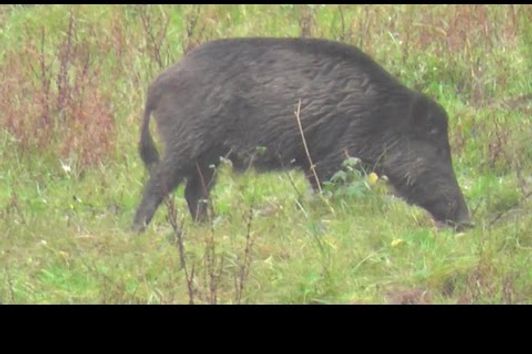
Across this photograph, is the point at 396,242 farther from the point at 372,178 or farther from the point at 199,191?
the point at 199,191

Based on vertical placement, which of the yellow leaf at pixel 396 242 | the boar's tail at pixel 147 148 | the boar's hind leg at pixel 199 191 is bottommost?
the boar's hind leg at pixel 199 191

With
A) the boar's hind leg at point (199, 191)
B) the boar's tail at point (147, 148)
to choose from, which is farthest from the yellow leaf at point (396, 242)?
the boar's tail at point (147, 148)

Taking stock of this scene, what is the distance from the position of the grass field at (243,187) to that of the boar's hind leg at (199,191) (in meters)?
0.11

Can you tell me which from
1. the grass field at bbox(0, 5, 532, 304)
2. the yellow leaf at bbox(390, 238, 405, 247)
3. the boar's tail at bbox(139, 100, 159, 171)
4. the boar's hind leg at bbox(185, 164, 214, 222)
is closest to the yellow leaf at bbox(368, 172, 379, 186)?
the grass field at bbox(0, 5, 532, 304)

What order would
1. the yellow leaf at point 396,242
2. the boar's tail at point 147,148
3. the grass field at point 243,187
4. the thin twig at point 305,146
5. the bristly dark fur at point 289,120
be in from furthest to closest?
the boar's tail at point 147,148 → the bristly dark fur at point 289,120 → the thin twig at point 305,146 → the yellow leaf at point 396,242 → the grass field at point 243,187

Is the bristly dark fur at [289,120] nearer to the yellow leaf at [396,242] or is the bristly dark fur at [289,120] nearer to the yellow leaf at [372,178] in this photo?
the yellow leaf at [372,178]

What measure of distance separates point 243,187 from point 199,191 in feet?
1.27

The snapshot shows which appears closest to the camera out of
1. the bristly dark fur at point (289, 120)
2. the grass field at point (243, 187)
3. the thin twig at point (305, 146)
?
the grass field at point (243, 187)

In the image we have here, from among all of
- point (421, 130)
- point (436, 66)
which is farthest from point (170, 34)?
point (421, 130)

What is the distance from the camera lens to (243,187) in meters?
8.69

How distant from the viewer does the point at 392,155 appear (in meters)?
8.48


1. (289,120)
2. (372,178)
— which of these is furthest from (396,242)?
(289,120)

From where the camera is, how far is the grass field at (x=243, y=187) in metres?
6.58
